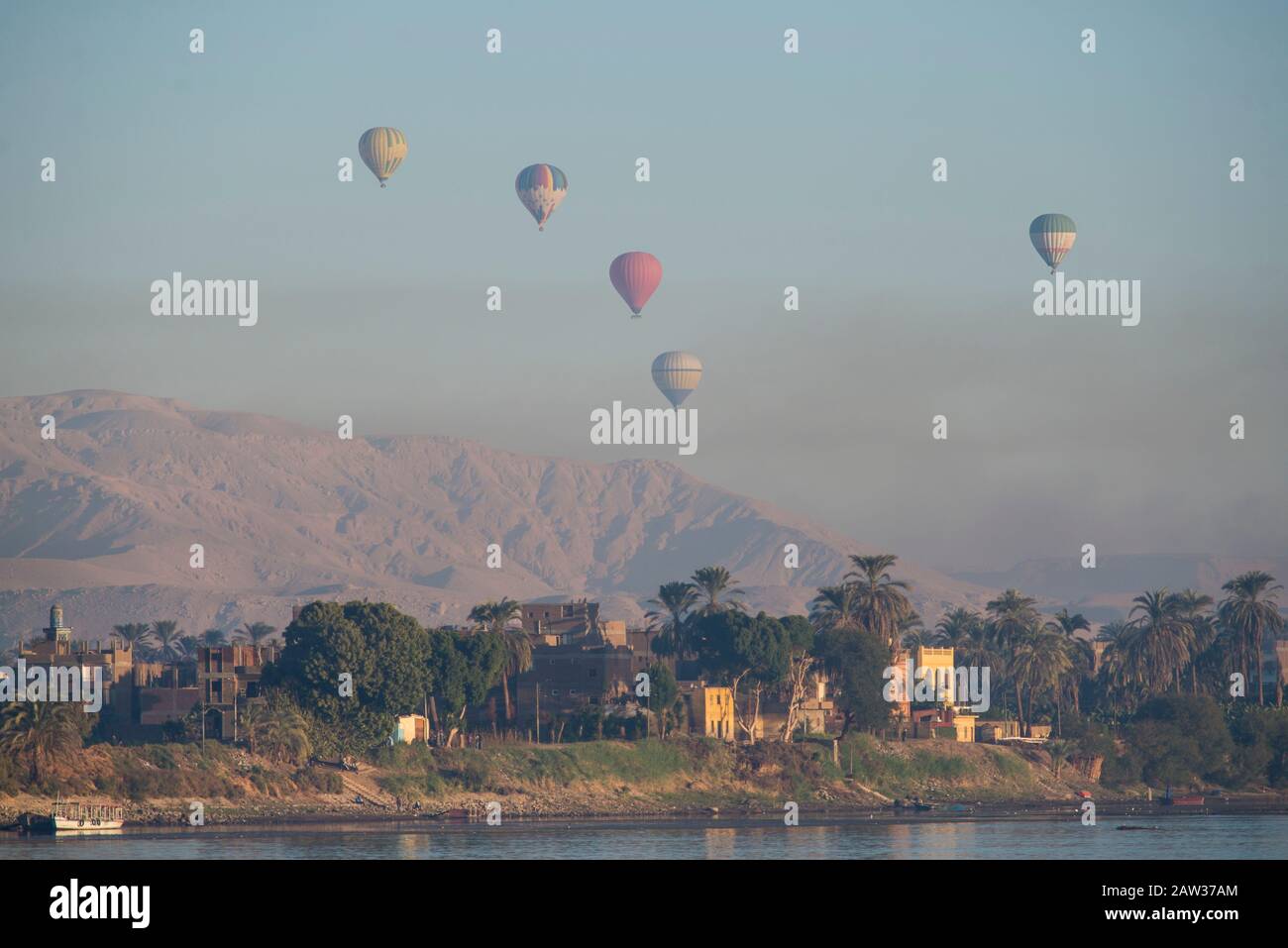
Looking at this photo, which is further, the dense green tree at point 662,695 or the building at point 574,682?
the building at point 574,682

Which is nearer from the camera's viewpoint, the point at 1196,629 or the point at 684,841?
the point at 684,841

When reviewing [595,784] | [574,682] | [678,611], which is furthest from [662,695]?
[678,611]

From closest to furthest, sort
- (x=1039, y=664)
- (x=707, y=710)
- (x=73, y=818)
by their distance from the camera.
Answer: (x=73, y=818) < (x=707, y=710) < (x=1039, y=664)

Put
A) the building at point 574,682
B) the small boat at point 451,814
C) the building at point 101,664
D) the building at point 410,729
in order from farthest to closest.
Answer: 1. the building at point 574,682
2. the building at point 101,664
3. the building at point 410,729
4. the small boat at point 451,814

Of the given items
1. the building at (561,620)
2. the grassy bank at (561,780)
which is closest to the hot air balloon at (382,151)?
the building at (561,620)

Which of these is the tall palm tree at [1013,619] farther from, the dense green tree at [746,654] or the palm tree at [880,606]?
the dense green tree at [746,654]

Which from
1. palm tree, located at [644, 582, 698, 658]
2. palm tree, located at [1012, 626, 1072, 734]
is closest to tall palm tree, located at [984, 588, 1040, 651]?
palm tree, located at [1012, 626, 1072, 734]

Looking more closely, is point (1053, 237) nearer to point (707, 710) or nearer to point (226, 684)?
point (707, 710)
